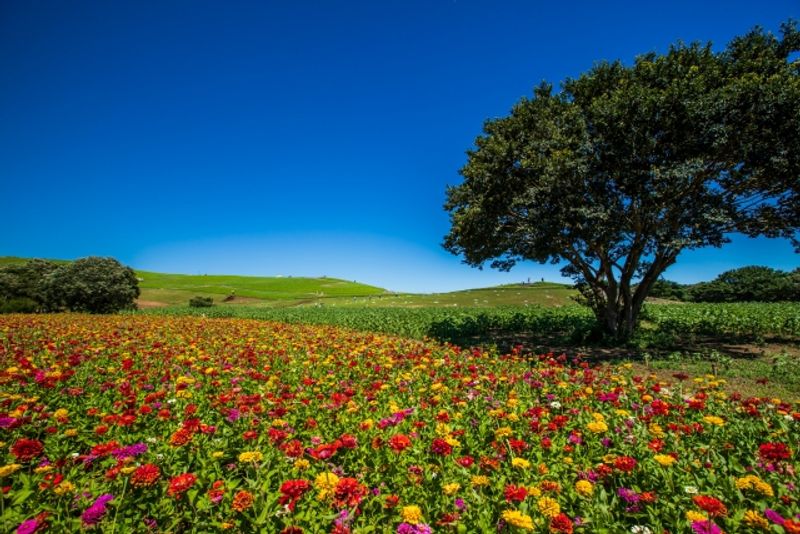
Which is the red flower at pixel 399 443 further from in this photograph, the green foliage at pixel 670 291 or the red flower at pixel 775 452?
the green foliage at pixel 670 291

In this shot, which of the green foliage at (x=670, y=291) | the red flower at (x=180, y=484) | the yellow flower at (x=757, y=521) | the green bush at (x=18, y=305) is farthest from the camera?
the green foliage at (x=670, y=291)

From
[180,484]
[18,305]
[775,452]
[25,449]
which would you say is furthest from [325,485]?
[18,305]

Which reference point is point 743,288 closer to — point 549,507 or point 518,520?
point 549,507

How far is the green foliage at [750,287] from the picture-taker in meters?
54.1

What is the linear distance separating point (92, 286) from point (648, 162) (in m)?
46.7

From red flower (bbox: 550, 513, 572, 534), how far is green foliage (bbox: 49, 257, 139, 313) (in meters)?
46.2

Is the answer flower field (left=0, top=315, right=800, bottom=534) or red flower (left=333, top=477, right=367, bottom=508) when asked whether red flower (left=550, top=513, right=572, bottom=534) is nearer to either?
flower field (left=0, top=315, right=800, bottom=534)

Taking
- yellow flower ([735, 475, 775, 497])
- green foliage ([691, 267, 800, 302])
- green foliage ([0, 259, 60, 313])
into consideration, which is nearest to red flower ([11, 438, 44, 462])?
yellow flower ([735, 475, 775, 497])

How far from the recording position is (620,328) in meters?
17.7

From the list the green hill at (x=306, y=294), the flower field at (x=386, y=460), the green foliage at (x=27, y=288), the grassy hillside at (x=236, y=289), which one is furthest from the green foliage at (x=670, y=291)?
the green foliage at (x=27, y=288)

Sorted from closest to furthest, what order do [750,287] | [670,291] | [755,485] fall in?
[755,485]
[750,287]
[670,291]

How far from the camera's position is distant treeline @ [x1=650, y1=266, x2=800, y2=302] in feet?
178

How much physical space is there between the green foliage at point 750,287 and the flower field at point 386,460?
70452mm

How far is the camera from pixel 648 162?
13.6 m
